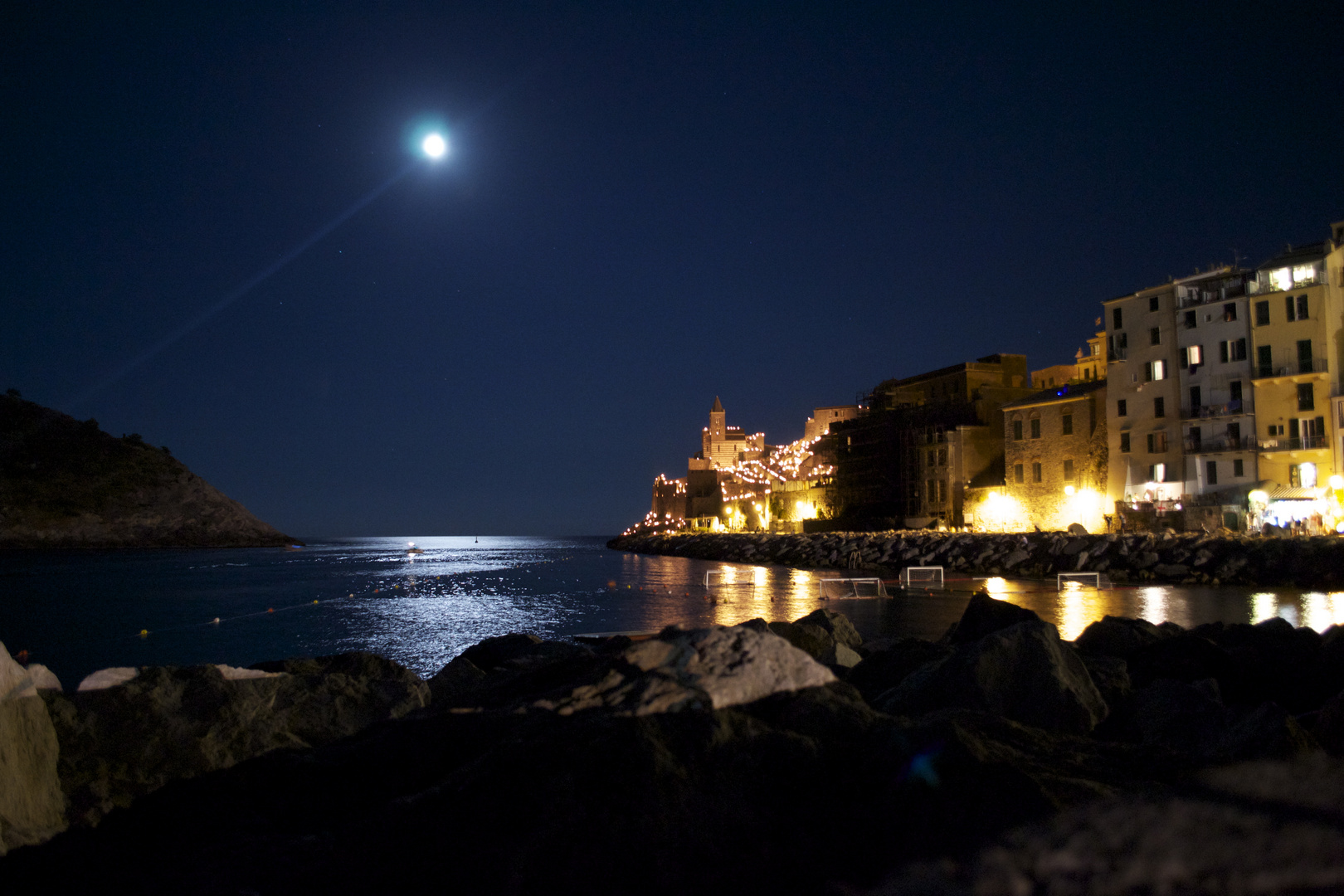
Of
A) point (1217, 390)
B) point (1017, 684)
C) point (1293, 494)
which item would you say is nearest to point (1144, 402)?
point (1217, 390)

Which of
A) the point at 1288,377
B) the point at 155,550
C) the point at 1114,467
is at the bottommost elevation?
the point at 155,550

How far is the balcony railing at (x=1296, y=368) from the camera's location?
33.1m

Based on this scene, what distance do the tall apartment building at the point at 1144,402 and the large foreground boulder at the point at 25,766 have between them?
135ft

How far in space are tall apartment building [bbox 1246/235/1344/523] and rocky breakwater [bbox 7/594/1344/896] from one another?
3511 centimetres

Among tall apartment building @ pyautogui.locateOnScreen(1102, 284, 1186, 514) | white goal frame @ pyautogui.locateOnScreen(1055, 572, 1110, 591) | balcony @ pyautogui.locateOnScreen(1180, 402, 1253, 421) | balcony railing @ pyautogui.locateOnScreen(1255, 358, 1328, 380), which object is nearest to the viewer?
white goal frame @ pyautogui.locateOnScreen(1055, 572, 1110, 591)

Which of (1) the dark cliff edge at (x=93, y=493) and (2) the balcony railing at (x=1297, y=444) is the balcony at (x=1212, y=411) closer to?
(2) the balcony railing at (x=1297, y=444)

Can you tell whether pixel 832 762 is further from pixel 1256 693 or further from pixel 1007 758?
pixel 1256 693

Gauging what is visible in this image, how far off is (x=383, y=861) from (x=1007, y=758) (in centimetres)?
284

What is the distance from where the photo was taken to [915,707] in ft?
19.9

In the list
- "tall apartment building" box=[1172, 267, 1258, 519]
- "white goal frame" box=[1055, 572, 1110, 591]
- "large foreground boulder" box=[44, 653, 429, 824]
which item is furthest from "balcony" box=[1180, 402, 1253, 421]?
"large foreground boulder" box=[44, 653, 429, 824]

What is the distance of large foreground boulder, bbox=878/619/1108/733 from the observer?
5.72 meters

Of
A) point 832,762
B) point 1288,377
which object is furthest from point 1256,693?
point 1288,377

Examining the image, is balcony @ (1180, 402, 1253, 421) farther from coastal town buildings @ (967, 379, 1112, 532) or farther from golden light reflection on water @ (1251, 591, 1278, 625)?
golden light reflection on water @ (1251, 591, 1278, 625)

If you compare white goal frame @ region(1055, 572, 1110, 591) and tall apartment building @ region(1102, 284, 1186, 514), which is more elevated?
tall apartment building @ region(1102, 284, 1186, 514)
